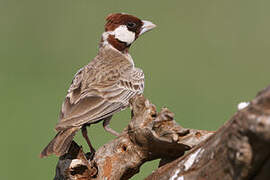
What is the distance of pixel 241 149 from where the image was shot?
2.12m

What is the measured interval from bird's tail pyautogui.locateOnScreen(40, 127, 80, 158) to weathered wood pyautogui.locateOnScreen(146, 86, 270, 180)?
1.25m

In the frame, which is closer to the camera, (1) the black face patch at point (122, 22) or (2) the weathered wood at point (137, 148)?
(2) the weathered wood at point (137, 148)

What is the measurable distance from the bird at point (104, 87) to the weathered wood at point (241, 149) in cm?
136

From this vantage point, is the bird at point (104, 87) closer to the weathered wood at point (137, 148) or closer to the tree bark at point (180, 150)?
the weathered wood at point (137, 148)

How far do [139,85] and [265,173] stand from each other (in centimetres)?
323

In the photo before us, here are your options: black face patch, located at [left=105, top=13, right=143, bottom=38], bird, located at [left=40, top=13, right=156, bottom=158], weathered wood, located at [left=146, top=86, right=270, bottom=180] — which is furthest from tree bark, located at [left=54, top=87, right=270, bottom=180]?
black face patch, located at [left=105, top=13, right=143, bottom=38]

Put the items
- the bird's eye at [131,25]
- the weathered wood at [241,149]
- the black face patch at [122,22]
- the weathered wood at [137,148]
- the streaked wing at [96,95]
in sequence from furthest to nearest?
the bird's eye at [131,25] < the black face patch at [122,22] < the streaked wing at [96,95] < the weathered wood at [137,148] < the weathered wood at [241,149]

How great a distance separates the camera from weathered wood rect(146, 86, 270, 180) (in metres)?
2.04

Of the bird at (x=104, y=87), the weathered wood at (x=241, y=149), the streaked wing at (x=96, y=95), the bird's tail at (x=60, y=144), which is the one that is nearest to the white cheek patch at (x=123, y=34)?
the bird at (x=104, y=87)

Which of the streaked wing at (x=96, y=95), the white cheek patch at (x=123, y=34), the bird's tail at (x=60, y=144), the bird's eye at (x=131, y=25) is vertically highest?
the bird's eye at (x=131, y=25)

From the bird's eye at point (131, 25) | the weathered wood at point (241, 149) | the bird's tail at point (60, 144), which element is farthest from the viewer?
the bird's eye at point (131, 25)

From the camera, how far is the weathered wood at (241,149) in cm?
204

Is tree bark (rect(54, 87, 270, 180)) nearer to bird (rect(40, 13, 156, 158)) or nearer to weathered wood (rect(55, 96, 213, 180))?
weathered wood (rect(55, 96, 213, 180))

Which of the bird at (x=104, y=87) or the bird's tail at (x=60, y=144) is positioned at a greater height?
the bird at (x=104, y=87)
